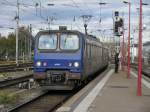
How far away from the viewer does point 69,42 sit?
2134 centimetres

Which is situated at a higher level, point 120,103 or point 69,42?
point 69,42

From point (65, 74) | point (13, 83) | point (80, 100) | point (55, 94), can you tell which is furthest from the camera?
point (13, 83)

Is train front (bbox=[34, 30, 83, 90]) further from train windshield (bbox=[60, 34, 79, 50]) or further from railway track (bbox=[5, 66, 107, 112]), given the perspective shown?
railway track (bbox=[5, 66, 107, 112])

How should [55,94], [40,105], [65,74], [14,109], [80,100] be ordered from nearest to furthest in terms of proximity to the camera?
[14,109], [80,100], [40,105], [65,74], [55,94]

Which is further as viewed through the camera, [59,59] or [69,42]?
[69,42]

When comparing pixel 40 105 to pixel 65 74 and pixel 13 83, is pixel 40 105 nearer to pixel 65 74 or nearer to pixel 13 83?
pixel 65 74

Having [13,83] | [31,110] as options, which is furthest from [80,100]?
[13,83]

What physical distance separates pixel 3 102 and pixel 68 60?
4498 mm

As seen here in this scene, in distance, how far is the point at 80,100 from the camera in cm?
1638

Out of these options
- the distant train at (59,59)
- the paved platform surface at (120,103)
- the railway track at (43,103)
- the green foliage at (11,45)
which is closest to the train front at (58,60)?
the distant train at (59,59)

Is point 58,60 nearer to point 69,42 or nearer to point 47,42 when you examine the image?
point 69,42

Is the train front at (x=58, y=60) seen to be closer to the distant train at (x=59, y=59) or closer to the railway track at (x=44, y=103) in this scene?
the distant train at (x=59, y=59)

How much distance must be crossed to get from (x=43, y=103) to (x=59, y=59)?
3.10 m

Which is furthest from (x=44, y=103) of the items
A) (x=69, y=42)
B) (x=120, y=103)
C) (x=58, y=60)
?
(x=69, y=42)
